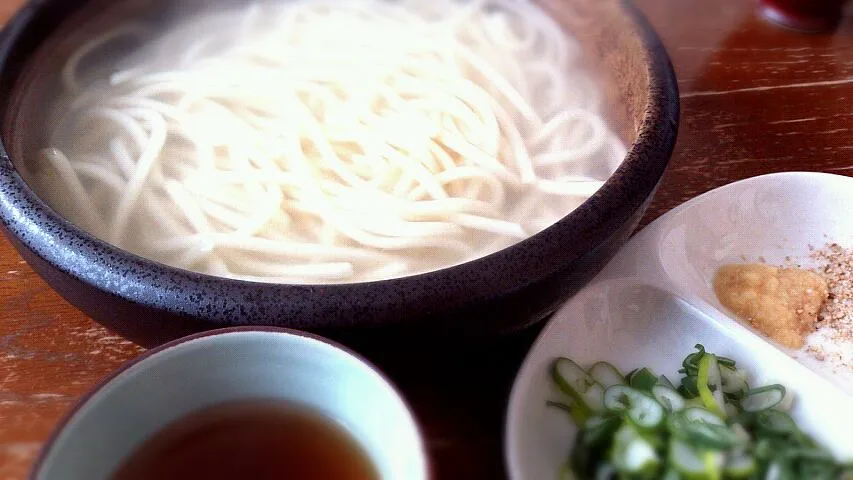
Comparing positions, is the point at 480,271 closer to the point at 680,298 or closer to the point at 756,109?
the point at 680,298

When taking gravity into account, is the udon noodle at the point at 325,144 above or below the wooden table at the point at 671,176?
above

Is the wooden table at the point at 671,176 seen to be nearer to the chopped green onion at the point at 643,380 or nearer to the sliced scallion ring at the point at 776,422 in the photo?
the chopped green onion at the point at 643,380

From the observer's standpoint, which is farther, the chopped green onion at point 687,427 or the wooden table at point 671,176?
the wooden table at point 671,176

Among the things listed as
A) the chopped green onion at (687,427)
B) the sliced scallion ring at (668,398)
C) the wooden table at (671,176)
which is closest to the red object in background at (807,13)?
the wooden table at (671,176)

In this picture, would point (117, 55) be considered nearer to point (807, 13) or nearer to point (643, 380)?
point (643, 380)

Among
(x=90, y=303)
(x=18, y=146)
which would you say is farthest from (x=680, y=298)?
(x=18, y=146)

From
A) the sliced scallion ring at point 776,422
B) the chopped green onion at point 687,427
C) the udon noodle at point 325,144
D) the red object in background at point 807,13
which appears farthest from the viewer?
the red object in background at point 807,13

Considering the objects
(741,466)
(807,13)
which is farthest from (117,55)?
(807,13)
